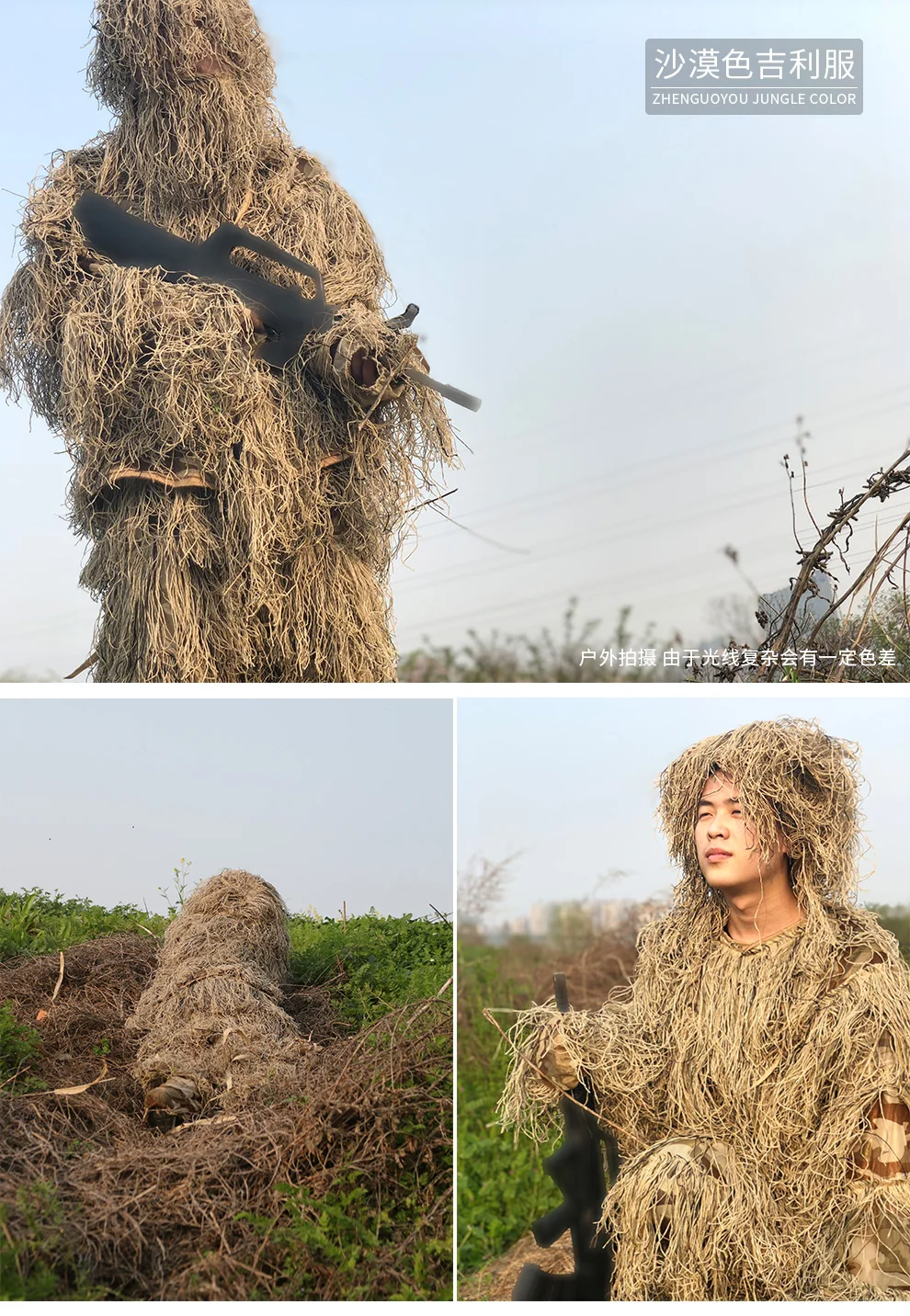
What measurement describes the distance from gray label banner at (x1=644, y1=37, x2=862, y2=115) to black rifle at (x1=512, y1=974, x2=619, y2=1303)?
7.82ft

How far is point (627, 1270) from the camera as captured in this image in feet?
8.33

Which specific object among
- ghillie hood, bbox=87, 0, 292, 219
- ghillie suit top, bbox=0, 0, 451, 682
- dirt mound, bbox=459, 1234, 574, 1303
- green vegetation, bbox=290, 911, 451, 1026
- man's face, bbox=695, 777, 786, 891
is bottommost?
dirt mound, bbox=459, 1234, 574, 1303

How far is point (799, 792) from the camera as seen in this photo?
267cm

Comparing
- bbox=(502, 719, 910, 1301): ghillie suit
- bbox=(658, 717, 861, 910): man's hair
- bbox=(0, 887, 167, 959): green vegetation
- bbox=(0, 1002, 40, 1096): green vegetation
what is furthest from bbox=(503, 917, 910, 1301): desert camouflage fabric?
bbox=(0, 887, 167, 959): green vegetation

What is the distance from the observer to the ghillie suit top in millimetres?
3162

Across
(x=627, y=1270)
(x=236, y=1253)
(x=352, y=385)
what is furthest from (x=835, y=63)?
(x=236, y=1253)

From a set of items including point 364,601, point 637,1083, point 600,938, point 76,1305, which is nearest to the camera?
point 76,1305

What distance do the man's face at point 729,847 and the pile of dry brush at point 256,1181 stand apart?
28.0 inches

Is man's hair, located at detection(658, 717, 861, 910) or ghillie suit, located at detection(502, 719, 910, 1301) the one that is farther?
man's hair, located at detection(658, 717, 861, 910)

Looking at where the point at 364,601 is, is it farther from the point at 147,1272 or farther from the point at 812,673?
the point at 147,1272

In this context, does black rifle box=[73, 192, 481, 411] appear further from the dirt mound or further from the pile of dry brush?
the dirt mound

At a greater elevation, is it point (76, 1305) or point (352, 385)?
point (352, 385)

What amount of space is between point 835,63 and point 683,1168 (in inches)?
112

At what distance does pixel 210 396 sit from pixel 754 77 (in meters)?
1.72
